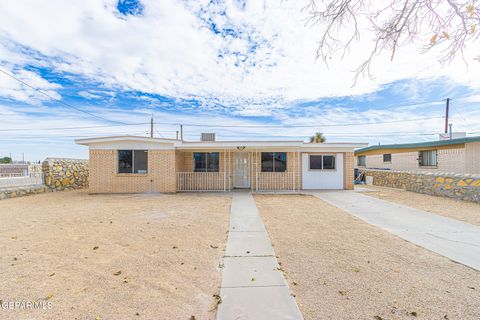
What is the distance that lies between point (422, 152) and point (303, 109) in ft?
39.3

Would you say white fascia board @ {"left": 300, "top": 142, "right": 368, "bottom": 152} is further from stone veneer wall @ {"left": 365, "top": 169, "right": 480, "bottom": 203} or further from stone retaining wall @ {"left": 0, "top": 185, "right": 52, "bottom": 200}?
stone retaining wall @ {"left": 0, "top": 185, "right": 52, "bottom": 200}

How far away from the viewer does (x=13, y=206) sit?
30.0 feet

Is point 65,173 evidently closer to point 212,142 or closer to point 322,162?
point 212,142

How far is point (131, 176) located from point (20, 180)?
19.7 feet

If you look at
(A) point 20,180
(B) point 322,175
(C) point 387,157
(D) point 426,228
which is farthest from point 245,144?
(C) point 387,157

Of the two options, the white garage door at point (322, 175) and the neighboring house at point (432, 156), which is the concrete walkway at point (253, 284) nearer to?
the white garage door at point (322, 175)

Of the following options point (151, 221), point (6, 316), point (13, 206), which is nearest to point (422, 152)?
point (151, 221)

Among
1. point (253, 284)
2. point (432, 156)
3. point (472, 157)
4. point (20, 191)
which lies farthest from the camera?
point (432, 156)

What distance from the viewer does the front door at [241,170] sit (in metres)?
13.7

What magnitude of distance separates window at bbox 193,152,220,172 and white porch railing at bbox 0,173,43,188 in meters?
8.60

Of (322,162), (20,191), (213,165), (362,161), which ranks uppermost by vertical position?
(362,161)

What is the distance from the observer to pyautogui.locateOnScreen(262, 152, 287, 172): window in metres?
13.3

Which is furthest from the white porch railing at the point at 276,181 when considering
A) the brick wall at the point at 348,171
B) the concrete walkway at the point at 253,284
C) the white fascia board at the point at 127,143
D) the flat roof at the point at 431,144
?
the flat roof at the point at 431,144

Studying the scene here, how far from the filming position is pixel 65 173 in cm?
1437
